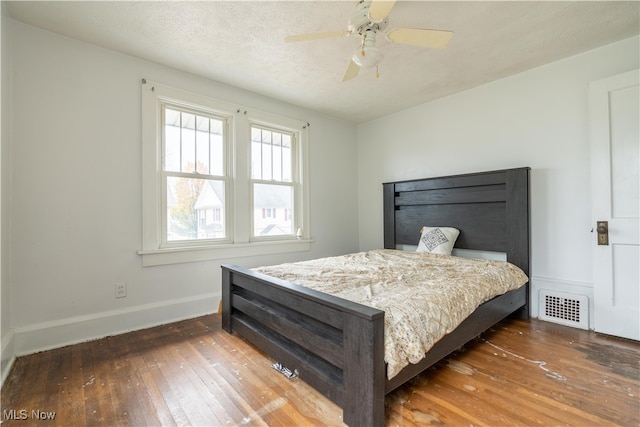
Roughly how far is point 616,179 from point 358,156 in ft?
9.79

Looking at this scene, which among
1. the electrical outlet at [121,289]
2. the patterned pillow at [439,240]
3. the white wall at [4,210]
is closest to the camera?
the white wall at [4,210]

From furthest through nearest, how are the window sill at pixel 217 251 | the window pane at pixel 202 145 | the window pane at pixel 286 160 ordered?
1. the window pane at pixel 286 160
2. the window pane at pixel 202 145
3. the window sill at pixel 217 251

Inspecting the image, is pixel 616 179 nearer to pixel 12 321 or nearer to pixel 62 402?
pixel 62 402

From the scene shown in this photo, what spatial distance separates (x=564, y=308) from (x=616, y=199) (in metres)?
1.05

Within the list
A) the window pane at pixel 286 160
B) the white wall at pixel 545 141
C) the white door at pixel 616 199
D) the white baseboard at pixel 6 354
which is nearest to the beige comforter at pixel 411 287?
the white wall at pixel 545 141

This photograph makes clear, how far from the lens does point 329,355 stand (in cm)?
153

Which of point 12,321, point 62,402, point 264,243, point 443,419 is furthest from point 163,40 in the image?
point 443,419

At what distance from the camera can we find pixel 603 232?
2445 mm

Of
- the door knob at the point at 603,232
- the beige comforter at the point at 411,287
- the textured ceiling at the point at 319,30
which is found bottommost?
the beige comforter at the point at 411,287

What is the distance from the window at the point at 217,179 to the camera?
2777 millimetres

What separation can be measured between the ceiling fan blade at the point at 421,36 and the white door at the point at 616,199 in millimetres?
1745

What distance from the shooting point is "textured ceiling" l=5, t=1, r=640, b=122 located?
2.01m

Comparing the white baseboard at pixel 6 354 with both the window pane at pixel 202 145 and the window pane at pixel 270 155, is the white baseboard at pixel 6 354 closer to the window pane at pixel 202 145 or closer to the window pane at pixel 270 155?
the window pane at pixel 202 145

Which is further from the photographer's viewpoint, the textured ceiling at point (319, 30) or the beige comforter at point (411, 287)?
the textured ceiling at point (319, 30)
